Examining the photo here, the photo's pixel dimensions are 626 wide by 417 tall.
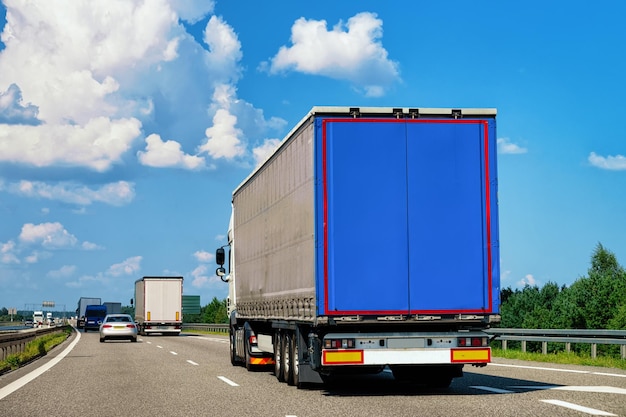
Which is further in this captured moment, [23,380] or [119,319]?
[119,319]

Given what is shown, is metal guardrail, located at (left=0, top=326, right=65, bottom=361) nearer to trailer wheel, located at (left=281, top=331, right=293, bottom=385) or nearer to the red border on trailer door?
trailer wheel, located at (left=281, top=331, right=293, bottom=385)

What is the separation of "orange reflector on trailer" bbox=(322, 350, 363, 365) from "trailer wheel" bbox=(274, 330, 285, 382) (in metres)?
3.04

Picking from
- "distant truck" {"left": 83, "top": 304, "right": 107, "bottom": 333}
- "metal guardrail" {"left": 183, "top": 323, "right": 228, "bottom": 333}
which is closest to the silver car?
"metal guardrail" {"left": 183, "top": 323, "right": 228, "bottom": 333}

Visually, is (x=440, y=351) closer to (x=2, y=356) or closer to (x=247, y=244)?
Result: (x=247, y=244)

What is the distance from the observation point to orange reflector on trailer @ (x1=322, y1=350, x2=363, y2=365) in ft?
40.3

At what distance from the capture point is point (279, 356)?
15562 mm

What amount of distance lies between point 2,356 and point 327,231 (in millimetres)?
12909

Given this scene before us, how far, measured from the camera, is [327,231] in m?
12.4

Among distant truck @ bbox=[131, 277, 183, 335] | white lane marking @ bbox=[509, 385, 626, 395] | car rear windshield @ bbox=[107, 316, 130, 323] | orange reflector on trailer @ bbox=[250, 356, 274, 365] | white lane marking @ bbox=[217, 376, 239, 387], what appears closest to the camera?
white lane marking @ bbox=[509, 385, 626, 395]

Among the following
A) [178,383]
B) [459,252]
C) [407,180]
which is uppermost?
[407,180]

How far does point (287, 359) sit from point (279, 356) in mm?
Answer: 715

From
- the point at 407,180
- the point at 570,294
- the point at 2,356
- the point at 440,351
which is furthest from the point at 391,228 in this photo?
the point at 570,294

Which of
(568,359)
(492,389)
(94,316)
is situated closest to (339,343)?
(492,389)

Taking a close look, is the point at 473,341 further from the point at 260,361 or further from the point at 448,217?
the point at 260,361
